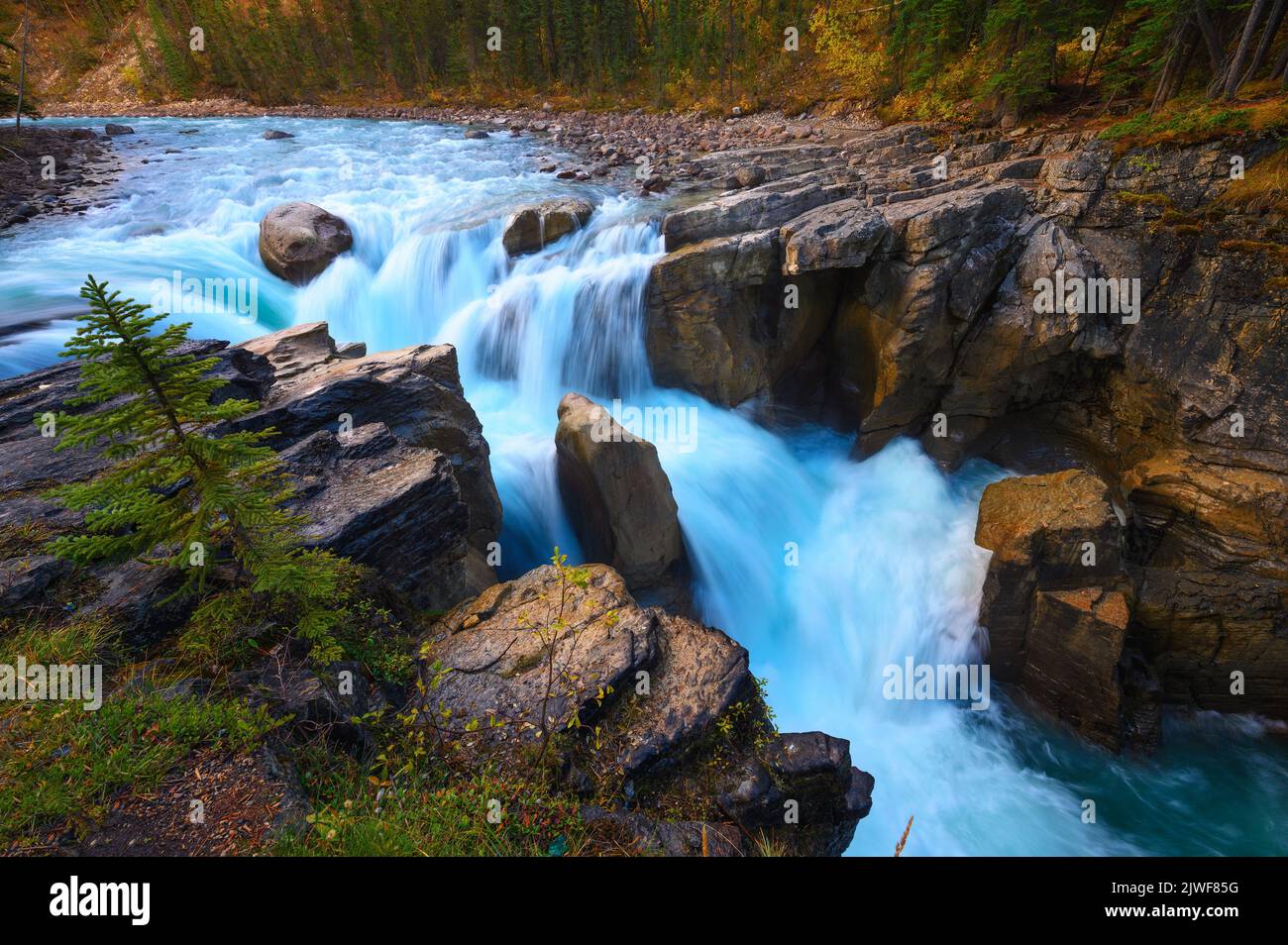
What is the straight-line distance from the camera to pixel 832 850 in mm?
5809

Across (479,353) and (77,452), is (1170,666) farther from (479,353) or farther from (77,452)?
(77,452)

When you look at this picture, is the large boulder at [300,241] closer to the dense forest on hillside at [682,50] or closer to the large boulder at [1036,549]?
the large boulder at [1036,549]

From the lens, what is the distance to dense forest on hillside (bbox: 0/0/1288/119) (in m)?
18.6

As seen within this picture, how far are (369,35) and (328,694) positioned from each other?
255 feet

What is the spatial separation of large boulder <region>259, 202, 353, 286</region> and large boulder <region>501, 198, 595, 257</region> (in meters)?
4.81

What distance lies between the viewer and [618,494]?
9.56 meters

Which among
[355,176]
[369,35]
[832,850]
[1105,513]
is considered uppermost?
[369,35]

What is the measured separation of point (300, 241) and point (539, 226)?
21.3ft

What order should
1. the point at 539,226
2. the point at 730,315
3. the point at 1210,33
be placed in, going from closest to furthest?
1. the point at 730,315
2. the point at 1210,33
3. the point at 539,226
